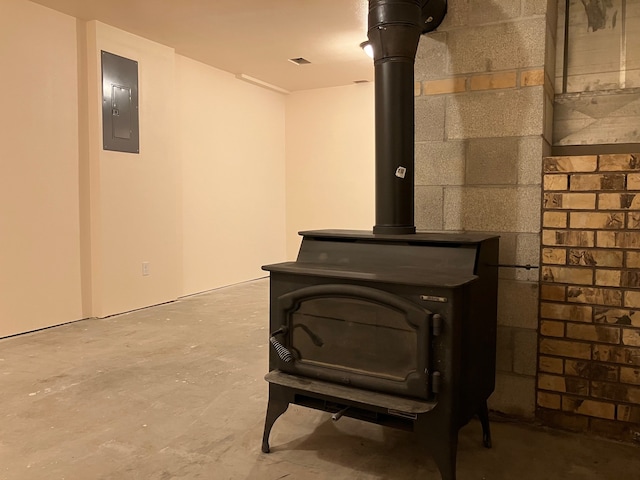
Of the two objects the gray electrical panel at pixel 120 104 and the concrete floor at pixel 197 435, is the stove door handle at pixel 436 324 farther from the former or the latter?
the gray electrical panel at pixel 120 104

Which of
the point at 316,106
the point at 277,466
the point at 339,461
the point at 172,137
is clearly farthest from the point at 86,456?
the point at 316,106

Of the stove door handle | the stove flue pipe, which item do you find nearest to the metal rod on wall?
the stove flue pipe

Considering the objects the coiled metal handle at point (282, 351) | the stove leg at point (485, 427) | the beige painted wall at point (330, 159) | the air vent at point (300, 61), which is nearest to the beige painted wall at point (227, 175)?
the beige painted wall at point (330, 159)

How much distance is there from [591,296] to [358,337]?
992 mm

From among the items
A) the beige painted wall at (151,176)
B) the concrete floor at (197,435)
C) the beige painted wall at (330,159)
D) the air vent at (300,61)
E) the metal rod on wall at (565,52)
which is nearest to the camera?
the concrete floor at (197,435)

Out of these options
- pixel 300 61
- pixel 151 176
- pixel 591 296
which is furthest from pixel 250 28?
pixel 591 296

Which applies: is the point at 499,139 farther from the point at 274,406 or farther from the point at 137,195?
the point at 137,195

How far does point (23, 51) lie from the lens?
3531 millimetres

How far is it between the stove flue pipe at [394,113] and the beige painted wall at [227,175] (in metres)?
3.26

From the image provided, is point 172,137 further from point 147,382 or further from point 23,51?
point 147,382

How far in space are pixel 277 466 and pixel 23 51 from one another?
3259 millimetres

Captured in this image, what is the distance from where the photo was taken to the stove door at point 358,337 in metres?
1.60

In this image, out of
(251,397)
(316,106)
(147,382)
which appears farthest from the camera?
(316,106)

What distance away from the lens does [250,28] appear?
4125 mm
